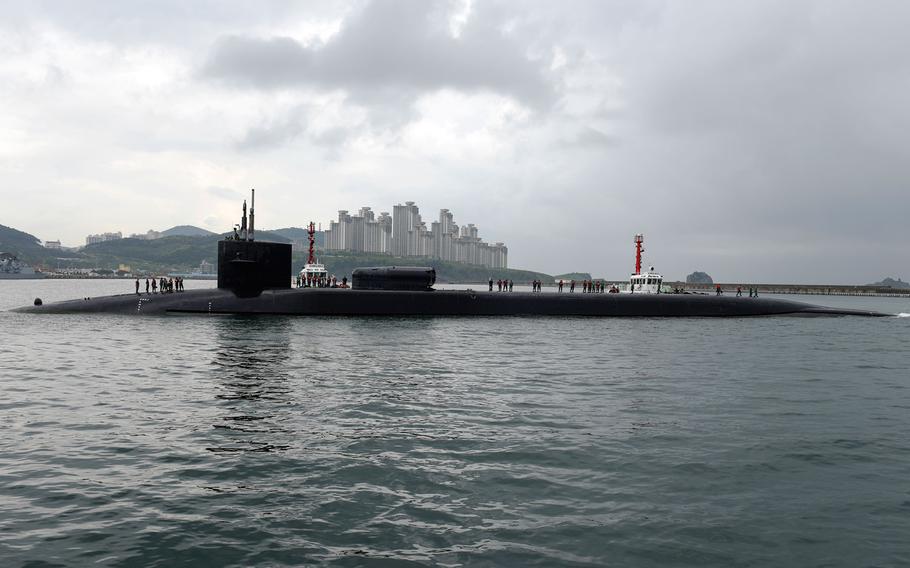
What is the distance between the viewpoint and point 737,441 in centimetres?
1238

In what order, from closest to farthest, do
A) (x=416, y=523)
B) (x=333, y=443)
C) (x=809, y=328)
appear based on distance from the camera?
(x=416, y=523), (x=333, y=443), (x=809, y=328)

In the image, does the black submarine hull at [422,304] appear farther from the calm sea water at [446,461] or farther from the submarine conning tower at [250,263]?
the calm sea water at [446,461]

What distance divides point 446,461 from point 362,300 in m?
30.8

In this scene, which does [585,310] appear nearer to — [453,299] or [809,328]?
[453,299]

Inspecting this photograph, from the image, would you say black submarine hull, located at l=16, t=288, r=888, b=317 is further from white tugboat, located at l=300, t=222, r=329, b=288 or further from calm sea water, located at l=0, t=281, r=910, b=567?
white tugboat, located at l=300, t=222, r=329, b=288

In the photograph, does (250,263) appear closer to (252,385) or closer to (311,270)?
(252,385)

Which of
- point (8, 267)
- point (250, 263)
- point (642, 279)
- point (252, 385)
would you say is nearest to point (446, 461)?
point (252, 385)

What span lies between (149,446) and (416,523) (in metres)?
6.11

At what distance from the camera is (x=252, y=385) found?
17672 mm

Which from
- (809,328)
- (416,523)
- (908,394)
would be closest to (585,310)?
(809,328)

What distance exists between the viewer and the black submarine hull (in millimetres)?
39250

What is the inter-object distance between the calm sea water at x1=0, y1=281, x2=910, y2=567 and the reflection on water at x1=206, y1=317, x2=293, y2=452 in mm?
105

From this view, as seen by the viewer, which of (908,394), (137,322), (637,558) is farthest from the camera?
(137,322)

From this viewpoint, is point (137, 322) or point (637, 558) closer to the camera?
point (637, 558)
